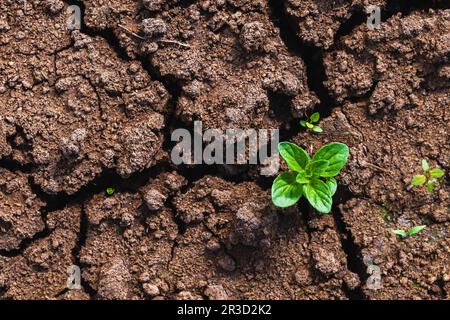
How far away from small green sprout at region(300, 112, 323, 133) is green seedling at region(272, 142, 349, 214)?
0.18 m

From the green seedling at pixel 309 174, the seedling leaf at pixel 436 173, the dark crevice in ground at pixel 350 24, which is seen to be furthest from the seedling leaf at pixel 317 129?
the seedling leaf at pixel 436 173

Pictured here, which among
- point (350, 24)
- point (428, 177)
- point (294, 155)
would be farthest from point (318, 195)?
point (350, 24)

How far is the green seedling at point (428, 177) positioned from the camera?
3.04 m

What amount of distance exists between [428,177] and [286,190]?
0.68 meters

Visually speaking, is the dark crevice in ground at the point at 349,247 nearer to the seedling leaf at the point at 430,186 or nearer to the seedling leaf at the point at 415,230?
the seedling leaf at the point at 415,230

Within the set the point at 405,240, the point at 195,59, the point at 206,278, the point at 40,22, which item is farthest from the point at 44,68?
the point at 405,240

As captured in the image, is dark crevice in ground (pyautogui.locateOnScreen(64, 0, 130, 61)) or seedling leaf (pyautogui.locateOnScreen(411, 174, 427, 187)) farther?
dark crevice in ground (pyautogui.locateOnScreen(64, 0, 130, 61))

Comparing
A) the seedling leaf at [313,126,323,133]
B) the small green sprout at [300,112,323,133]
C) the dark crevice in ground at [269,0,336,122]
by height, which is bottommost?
the seedling leaf at [313,126,323,133]

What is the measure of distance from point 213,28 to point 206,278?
3.85ft

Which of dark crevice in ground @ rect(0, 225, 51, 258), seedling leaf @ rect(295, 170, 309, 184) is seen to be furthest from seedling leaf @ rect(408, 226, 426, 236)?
dark crevice in ground @ rect(0, 225, 51, 258)

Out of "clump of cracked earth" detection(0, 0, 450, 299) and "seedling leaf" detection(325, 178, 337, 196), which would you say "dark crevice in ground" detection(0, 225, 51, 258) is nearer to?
"clump of cracked earth" detection(0, 0, 450, 299)

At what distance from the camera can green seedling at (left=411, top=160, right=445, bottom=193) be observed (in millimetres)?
3036

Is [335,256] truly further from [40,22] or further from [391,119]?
[40,22]

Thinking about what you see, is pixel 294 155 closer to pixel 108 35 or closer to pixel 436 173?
pixel 436 173
